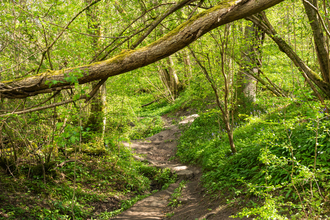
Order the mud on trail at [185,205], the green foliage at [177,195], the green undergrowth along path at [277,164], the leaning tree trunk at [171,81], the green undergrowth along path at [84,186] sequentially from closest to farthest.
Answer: the green undergrowth along path at [277,164] < the mud on trail at [185,205] < the green undergrowth along path at [84,186] < the green foliage at [177,195] < the leaning tree trunk at [171,81]

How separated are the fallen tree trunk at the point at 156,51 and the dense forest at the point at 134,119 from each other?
14 mm

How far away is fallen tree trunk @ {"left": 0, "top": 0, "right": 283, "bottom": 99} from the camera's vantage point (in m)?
2.92

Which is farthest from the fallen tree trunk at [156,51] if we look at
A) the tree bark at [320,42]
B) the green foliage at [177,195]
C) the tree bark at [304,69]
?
the green foliage at [177,195]

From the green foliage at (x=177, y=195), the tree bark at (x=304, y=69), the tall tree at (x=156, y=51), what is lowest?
the green foliage at (x=177, y=195)

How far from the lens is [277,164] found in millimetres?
2867

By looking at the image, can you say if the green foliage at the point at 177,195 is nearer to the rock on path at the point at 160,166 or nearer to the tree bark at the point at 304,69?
the rock on path at the point at 160,166

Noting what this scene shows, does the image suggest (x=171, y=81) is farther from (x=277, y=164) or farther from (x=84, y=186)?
(x=277, y=164)

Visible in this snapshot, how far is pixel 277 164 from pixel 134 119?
5.67 meters

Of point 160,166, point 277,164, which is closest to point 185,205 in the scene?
point 277,164

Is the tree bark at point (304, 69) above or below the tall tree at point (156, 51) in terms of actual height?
below

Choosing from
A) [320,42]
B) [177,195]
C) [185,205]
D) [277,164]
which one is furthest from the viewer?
[177,195]

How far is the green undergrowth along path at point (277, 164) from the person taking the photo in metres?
2.54

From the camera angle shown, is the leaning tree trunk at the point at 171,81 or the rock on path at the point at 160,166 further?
the leaning tree trunk at the point at 171,81

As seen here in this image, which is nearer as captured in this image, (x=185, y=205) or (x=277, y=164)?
(x=277, y=164)
